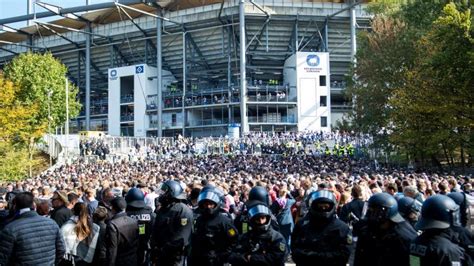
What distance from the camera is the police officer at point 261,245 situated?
4.98 meters

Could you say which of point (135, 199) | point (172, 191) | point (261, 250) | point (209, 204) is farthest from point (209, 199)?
point (135, 199)

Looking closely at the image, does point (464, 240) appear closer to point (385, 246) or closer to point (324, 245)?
point (385, 246)

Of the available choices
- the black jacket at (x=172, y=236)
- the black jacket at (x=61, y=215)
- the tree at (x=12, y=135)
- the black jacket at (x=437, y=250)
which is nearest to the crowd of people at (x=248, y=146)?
the tree at (x=12, y=135)

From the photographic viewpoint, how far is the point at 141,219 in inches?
A: 249

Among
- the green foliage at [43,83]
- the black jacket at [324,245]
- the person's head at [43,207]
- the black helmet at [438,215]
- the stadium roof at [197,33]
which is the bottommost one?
the black jacket at [324,245]

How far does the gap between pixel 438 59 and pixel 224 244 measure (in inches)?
794

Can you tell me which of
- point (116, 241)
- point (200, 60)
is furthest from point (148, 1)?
point (116, 241)

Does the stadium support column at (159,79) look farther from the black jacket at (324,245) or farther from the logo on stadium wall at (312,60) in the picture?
the black jacket at (324,245)

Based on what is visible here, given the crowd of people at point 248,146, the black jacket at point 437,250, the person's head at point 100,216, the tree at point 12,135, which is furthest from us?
the crowd of people at point 248,146

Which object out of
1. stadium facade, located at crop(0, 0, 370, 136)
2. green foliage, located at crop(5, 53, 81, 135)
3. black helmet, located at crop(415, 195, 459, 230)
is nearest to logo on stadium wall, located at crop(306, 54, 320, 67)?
stadium facade, located at crop(0, 0, 370, 136)

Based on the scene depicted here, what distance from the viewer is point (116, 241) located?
19.0 feet

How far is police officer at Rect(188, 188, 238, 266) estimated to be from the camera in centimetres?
556

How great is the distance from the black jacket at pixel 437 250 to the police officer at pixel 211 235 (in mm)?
2078

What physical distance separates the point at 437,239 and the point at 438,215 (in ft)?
0.73
